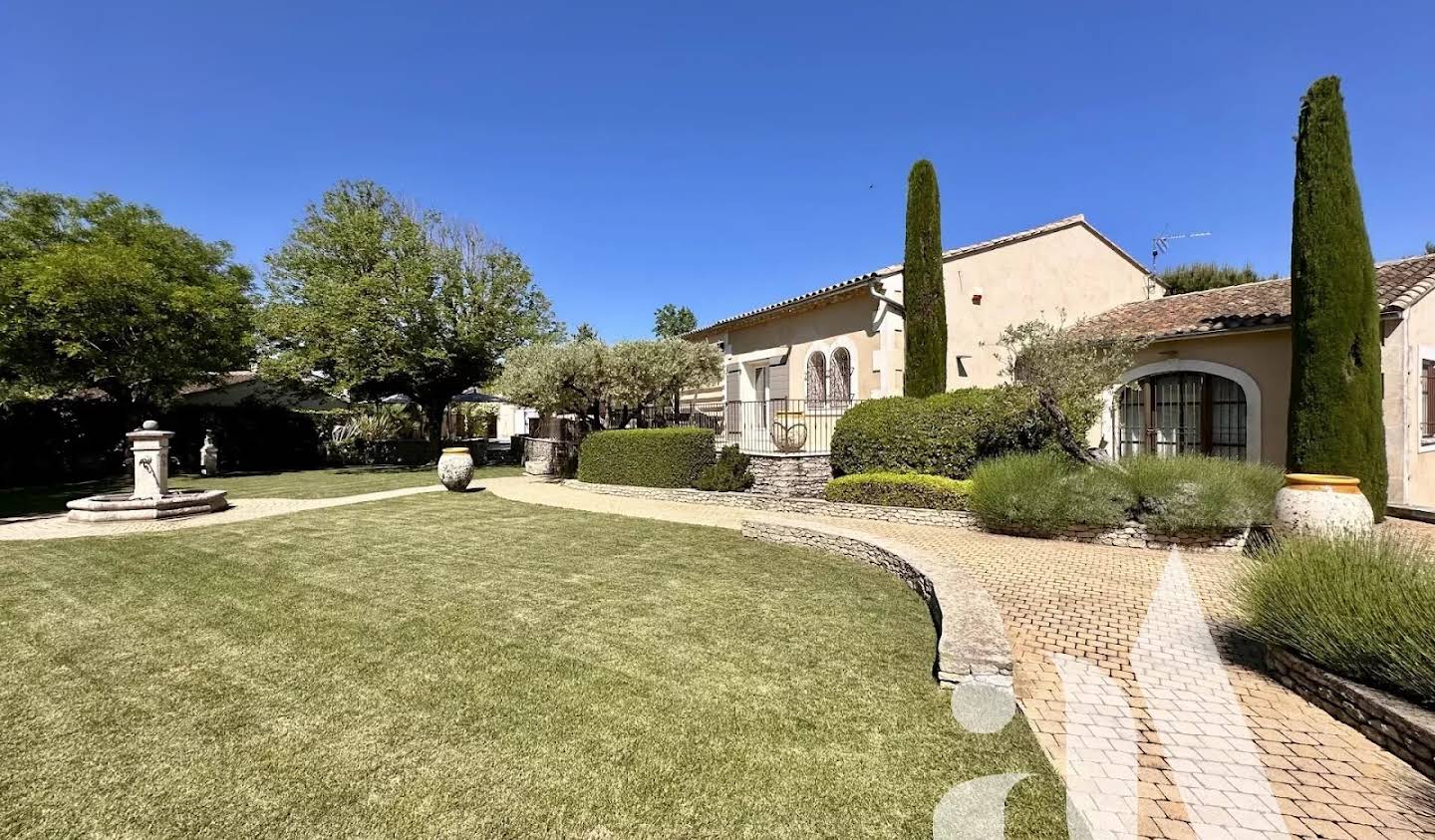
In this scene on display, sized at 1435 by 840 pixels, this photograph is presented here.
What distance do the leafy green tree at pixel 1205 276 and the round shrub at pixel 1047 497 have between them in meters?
20.2

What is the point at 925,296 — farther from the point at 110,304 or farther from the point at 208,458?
the point at 208,458

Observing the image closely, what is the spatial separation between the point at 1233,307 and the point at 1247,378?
2.21 m

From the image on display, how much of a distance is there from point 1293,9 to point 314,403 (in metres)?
33.4

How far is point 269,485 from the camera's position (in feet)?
53.6

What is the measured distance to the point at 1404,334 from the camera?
10078mm

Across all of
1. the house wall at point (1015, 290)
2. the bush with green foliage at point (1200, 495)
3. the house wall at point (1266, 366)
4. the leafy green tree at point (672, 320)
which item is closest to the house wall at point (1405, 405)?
the house wall at point (1266, 366)

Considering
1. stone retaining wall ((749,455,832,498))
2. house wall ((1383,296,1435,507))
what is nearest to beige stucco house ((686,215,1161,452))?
stone retaining wall ((749,455,832,498))

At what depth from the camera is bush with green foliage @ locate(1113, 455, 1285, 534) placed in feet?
25.0

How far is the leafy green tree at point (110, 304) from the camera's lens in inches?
632

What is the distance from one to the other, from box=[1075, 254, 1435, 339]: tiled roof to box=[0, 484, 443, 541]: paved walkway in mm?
17969

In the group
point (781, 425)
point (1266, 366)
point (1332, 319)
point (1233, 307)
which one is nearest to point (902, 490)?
point (781, 425)

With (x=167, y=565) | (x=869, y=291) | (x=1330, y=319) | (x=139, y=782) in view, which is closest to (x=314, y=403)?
(x=167, y=565)

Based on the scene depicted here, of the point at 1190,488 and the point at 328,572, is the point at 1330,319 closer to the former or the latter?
the point at 1190,488

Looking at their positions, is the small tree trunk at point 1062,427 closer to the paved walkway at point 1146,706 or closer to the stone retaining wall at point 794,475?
the paved walkway at point 1146,706
